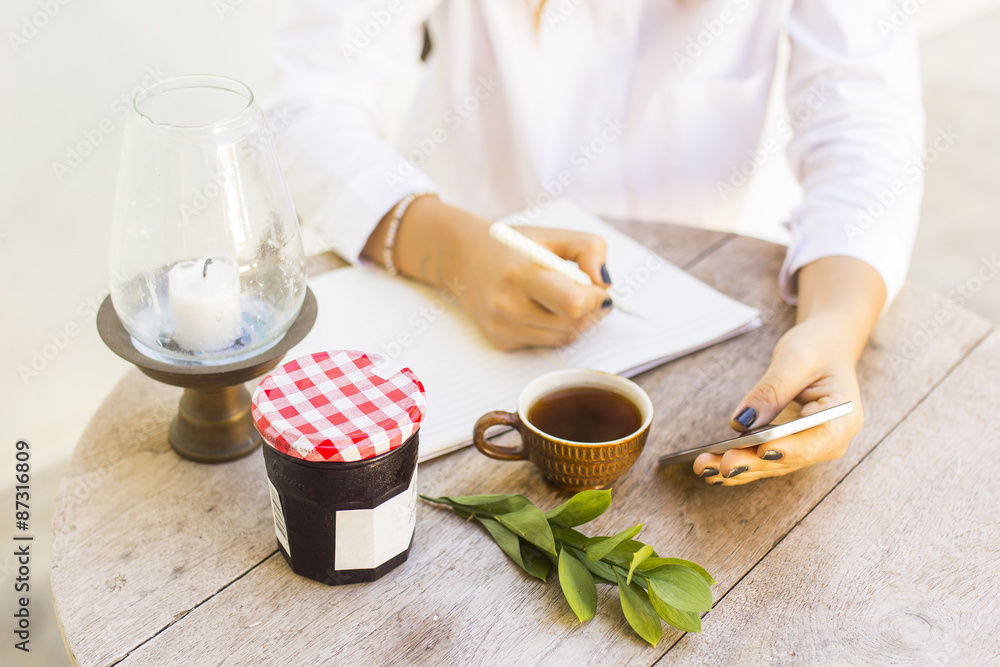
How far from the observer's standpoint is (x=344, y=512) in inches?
25.5

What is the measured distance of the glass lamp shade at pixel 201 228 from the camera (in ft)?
2.37

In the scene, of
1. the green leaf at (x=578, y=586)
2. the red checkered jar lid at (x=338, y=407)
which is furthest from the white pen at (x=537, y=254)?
the green leaf at (x=578, y=586)

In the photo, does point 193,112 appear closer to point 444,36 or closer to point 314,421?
point 314,421

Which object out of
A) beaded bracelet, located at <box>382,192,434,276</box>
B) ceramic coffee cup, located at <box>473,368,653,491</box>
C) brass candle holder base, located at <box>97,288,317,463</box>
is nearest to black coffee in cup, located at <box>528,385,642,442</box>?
ceramic coffee cup, located at <box>473,368,653,491</box>

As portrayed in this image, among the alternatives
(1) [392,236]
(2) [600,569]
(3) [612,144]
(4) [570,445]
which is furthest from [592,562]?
(3) [612,144]

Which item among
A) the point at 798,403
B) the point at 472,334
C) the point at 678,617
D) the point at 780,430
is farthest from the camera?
the point at 472,334

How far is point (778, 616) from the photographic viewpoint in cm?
68

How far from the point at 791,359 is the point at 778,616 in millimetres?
316

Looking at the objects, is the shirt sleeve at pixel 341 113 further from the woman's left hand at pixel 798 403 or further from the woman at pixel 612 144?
the woman's left hand at pixel 798 403

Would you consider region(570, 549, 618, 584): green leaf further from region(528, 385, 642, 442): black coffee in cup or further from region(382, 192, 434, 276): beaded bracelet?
region(382, 192, 434, 276): beaded bracelet

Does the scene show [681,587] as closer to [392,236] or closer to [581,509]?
[581,509]

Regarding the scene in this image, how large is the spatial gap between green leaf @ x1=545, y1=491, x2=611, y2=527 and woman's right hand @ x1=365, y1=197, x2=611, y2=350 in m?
0.29

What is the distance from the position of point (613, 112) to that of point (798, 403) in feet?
2.57

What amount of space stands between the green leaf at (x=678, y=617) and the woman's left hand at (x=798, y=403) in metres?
0.18
